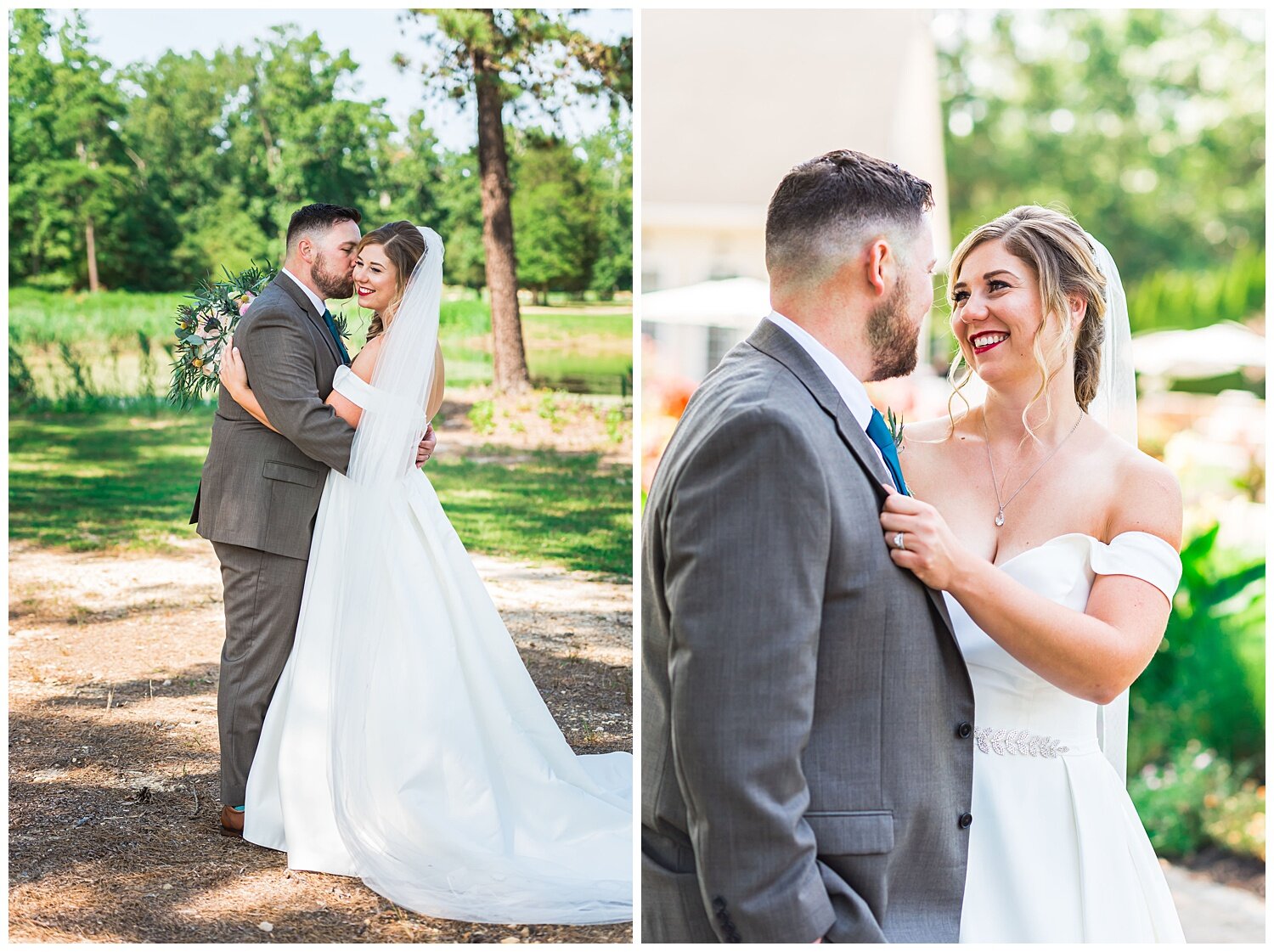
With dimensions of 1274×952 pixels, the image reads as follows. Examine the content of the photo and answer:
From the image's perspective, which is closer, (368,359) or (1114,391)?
(1114,391)

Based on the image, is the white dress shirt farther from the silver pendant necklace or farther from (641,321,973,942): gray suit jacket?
the silver pendant necklace

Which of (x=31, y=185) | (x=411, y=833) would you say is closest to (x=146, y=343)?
(x=31, y=185)

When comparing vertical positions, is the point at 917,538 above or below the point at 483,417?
above

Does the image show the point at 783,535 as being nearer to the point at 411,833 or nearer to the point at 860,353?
the point at 860,353

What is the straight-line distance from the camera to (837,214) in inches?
81.5

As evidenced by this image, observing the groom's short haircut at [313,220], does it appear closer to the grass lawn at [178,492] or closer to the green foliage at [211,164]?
the grass lawn at [178,492]

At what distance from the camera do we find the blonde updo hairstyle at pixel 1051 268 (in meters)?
2.61

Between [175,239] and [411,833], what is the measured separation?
9133 mm

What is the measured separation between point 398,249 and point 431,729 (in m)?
1.61

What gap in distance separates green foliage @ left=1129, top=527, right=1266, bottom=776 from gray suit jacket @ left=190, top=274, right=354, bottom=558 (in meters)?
4.25

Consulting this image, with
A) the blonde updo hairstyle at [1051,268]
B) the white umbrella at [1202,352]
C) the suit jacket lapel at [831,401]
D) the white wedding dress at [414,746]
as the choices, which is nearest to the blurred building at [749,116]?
the white umbrella at [1202,352]

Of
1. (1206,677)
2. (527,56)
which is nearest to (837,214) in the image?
(1206,677)

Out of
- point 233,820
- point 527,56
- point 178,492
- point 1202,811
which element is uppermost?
point 527,56

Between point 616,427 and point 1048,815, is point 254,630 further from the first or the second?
point 616,427
